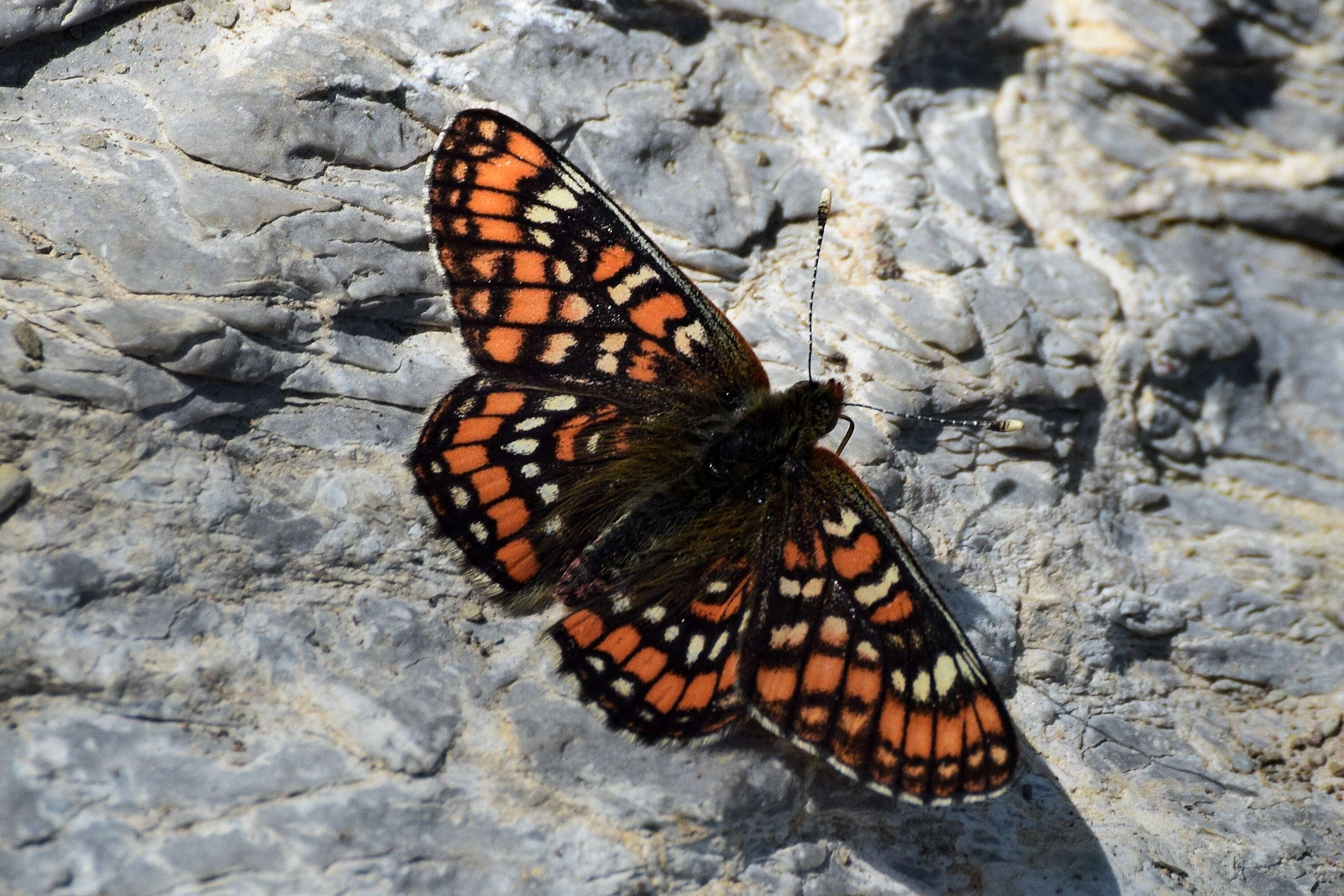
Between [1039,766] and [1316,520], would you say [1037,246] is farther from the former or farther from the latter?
[1039,766]

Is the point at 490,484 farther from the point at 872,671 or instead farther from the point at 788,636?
the point at 872,671

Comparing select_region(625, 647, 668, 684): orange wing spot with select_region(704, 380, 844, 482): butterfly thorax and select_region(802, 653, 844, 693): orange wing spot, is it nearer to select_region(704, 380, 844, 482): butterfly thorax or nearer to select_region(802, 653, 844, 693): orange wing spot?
select_region(802, 653, 844, 693): orange wing spot

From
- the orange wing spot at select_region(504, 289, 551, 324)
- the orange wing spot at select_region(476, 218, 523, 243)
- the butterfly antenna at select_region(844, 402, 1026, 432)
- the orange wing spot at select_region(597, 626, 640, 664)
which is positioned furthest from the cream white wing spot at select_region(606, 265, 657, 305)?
the orange wing spot at select_region(597, 626, 640, 664)

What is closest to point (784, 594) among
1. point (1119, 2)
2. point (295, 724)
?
point (295, 724)

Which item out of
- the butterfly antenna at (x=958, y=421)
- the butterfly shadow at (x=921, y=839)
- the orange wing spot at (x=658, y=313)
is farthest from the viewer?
the butterfly antenna at (x=958, y=421)

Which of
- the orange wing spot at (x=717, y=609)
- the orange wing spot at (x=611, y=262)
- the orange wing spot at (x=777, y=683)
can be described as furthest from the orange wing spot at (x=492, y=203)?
the orange wing spot at (x=777, y=683)

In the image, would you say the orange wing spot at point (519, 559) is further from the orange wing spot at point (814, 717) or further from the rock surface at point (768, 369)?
the orange wing spot at point (814, 717)
